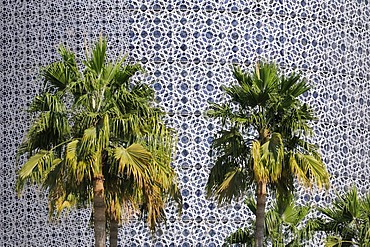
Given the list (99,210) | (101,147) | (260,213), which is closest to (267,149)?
(260,213)

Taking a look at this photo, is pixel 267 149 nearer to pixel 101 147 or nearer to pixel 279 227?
pixel 101 147

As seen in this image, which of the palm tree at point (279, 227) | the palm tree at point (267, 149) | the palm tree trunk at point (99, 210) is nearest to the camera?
the palm tree trunk at point (99, 210)

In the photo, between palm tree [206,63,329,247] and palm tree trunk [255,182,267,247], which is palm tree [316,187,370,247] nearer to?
palm tree [206,63,329,247]

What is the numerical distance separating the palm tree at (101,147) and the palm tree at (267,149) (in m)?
1.46

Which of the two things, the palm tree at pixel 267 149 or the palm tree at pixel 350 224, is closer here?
the palm tree at pixel 267 149

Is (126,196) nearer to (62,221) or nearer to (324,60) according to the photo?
(62,221)

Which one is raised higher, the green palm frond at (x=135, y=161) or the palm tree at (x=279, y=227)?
the green palm frond at (x=135, y=161)

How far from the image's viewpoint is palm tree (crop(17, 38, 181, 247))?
53.1 ft

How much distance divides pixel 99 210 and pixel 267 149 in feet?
10.6

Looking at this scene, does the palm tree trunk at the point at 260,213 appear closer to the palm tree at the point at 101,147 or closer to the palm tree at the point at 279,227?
the palm tree at the point at 101,147

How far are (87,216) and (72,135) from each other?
30.1 ft

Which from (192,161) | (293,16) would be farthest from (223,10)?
(192,161)

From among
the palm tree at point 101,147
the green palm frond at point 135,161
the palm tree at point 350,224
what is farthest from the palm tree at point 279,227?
the green palm frond at point 135,161

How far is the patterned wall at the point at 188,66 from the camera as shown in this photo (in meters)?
25.7
